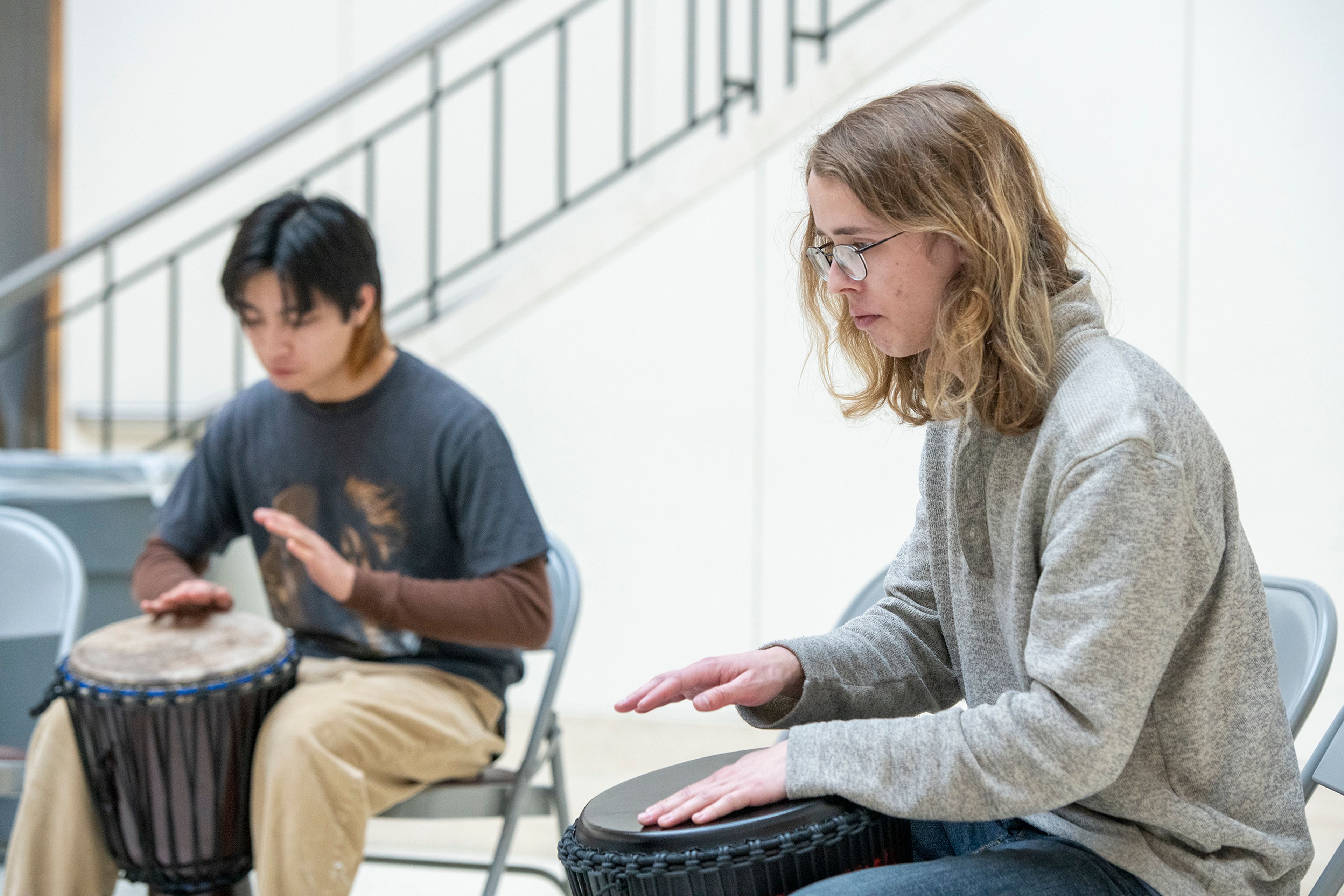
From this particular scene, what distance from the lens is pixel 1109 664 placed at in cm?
86

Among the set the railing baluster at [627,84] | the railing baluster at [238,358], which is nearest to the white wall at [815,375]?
the railing baluster at [627,84]

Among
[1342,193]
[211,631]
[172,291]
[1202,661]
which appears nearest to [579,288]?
[172,291]

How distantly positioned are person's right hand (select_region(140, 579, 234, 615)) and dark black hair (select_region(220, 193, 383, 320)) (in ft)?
1.48

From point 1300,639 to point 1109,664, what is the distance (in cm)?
51

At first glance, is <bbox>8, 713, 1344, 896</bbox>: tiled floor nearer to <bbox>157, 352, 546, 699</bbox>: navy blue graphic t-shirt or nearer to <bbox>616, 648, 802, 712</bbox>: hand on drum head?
<bbox>157, 352, 546, 699</bbox>: navy blue graphic t-shirt

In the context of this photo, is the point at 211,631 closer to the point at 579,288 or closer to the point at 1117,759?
the point at 1117,759

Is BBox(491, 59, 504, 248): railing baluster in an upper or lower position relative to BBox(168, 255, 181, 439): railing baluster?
upper

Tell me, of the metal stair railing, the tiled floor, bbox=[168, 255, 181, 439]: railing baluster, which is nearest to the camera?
the tiled floor

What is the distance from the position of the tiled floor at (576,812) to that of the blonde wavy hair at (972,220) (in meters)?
1.11

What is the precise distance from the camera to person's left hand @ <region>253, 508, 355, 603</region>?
1583mm

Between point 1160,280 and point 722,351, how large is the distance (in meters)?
1.10

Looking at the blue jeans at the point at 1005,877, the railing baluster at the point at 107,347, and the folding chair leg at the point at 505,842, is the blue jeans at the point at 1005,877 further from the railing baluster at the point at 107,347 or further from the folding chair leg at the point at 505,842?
the railing baluster at the point at 107,347

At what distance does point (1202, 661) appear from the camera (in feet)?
3.05

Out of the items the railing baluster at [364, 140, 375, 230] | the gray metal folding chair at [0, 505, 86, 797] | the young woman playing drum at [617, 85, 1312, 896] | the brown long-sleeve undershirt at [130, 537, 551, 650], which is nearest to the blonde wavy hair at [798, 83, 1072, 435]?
the young woman playing drum at [617, 85, 1312, 896]
